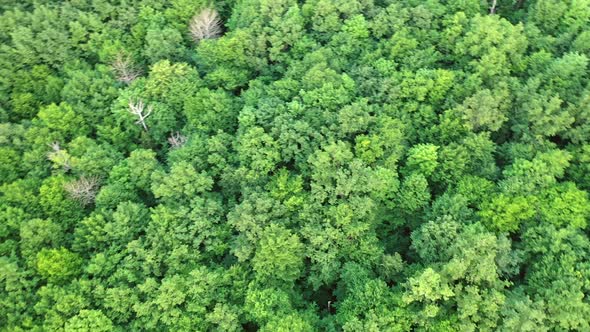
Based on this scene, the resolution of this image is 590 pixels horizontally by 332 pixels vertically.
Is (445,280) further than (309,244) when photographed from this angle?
No

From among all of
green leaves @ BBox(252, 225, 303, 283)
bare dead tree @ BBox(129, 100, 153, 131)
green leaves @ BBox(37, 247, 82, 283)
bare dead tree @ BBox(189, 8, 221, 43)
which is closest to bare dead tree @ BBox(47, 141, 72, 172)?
bare dead tree @ BBox(129, 100, 153, 131)

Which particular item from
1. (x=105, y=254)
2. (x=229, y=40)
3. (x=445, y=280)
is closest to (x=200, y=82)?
(x=229, y=40)

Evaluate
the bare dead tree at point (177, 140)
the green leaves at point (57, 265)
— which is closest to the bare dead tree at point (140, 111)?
the bare dead tree at point (177, 140)

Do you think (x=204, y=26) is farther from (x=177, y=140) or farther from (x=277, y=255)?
(x=277, y=255)

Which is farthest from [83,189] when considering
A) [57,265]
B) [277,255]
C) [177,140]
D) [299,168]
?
[299,168]

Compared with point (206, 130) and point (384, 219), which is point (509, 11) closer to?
point (384, 219)

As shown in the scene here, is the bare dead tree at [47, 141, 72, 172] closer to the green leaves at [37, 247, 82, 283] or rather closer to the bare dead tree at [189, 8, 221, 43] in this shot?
the green leaves at [37, 247, 82, 283]

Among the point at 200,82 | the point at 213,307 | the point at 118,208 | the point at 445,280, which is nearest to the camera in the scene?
the point at 445,280
